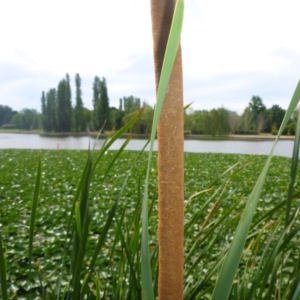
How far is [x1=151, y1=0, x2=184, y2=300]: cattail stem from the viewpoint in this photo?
1.09 ft

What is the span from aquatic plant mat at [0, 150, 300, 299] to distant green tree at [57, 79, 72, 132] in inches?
723

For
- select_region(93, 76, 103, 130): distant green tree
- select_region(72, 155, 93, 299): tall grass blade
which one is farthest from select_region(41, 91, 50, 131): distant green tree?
select_region(72, 155, 93, 299): tall grass blade

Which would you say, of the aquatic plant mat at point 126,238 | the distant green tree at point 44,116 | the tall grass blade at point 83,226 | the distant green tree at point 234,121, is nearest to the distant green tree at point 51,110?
the distant green tree at point 44,116

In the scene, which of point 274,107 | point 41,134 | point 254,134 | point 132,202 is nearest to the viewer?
point 132,202

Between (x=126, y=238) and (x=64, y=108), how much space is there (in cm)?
2406

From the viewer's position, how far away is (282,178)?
5355 millimetres

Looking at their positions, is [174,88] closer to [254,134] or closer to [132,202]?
[132,202]

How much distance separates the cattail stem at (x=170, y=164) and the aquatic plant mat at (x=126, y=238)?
0.31 ft

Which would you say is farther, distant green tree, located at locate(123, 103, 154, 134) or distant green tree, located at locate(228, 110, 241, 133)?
distant green tree, located at locate(228, 110, 241, 133)

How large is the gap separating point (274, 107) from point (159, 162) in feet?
78.4

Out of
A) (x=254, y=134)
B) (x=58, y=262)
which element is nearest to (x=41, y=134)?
(x=254, y=134)

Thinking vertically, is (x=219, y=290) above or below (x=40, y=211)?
above

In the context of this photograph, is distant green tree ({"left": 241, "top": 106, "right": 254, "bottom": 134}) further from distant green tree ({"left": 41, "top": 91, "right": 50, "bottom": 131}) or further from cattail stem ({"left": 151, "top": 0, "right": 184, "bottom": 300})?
cattail stem ({"left": 151, "top": 0, "right": 184, "bottom": 300})

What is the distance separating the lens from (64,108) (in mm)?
23859
